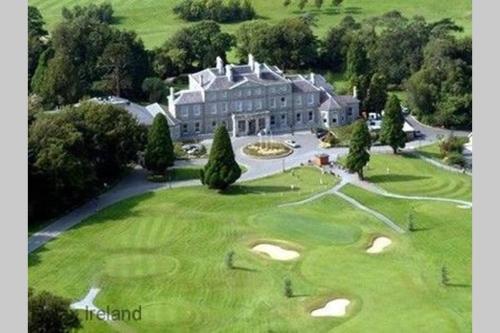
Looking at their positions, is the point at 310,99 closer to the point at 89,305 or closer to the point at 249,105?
the point at 249,105

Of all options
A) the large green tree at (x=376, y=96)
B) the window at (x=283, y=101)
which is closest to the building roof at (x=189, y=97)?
the window at (x=283, y=101)

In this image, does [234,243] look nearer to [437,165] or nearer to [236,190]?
[236,190]

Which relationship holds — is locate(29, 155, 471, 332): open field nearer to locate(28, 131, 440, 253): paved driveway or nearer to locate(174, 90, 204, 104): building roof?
locate(28, 131, 440, 253): paved driveway

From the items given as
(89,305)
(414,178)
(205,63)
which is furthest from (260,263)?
(205,63)

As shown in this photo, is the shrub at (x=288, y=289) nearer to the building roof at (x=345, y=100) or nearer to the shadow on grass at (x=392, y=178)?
the shadow on grass at (x=392, y=178)

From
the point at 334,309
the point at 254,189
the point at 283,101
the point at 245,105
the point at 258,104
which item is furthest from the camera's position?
the point at 283,101

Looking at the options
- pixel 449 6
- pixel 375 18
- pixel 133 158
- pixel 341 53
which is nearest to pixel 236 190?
pixel 133 158
